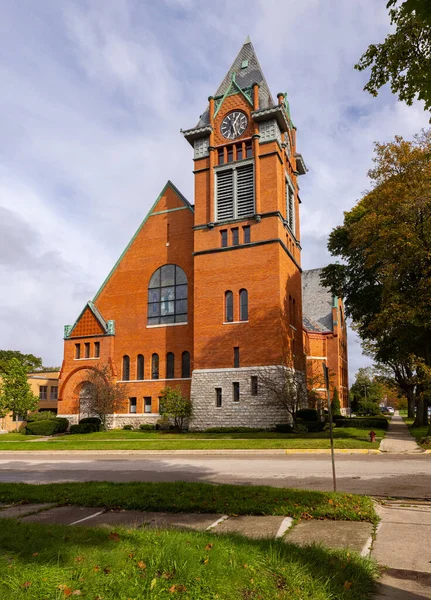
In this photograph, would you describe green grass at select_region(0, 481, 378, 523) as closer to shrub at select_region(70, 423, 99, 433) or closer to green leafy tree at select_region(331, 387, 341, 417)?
shrub at select_region(70, 423, 99, 433)

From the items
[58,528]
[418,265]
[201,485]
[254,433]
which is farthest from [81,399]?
[58,528]

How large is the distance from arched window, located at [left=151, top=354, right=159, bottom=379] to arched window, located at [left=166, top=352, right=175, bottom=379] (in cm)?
93

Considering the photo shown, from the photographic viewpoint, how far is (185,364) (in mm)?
38125

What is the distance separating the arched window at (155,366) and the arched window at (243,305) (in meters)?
8.54

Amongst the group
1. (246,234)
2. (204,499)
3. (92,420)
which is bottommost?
(92,420)

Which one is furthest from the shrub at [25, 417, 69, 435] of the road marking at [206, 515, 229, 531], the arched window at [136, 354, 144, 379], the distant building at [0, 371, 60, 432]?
the road marking at [206, 515, 229, 531]

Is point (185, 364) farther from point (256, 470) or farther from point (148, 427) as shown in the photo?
point (256, 470)

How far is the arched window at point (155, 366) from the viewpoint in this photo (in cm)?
3906

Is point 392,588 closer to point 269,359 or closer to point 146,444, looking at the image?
point 146,444

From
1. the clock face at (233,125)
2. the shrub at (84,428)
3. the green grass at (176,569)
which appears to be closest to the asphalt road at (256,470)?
the green grass at (176,569)

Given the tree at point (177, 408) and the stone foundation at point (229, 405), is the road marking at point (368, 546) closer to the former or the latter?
the stone foundation at point (229, 405)

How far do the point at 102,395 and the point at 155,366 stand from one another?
15.8 ft

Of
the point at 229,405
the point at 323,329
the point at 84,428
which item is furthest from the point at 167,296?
the point at 323,329

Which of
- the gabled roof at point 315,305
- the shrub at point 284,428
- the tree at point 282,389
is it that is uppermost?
the gabled roof at point 315,305
